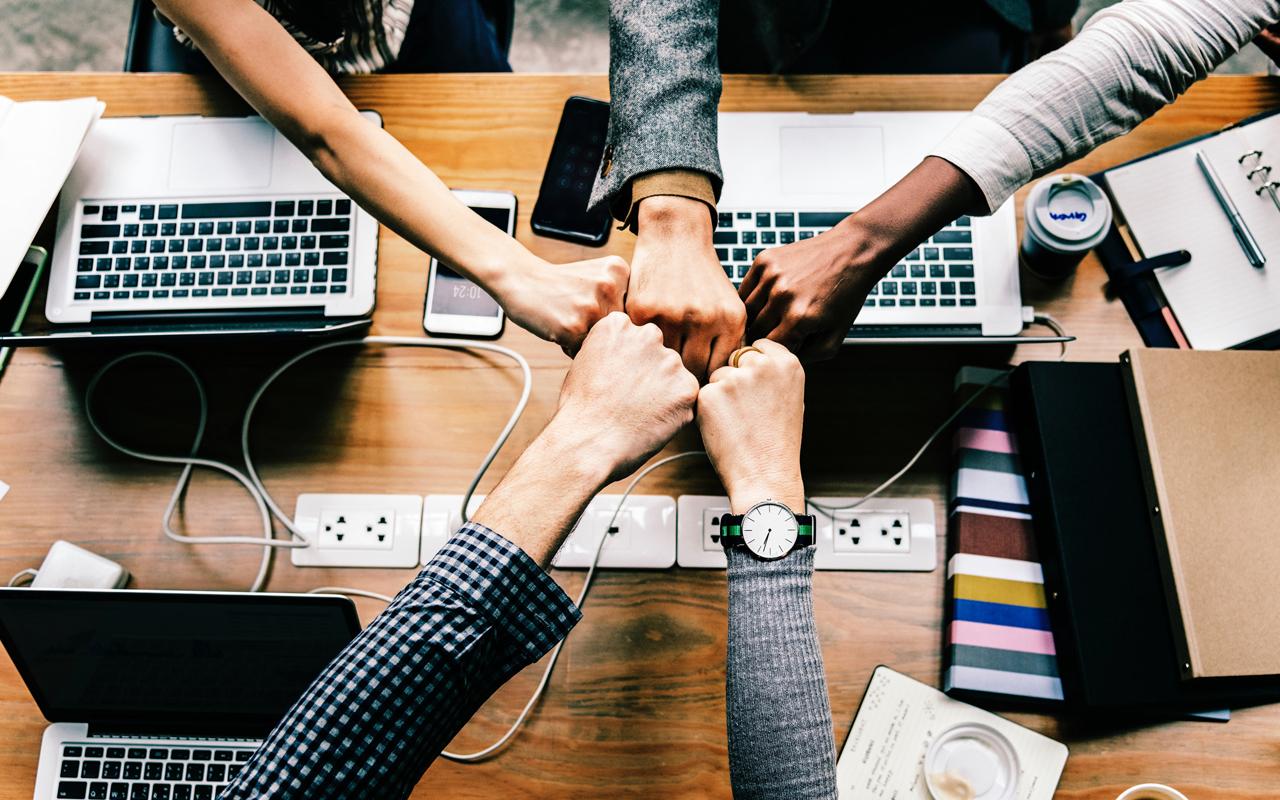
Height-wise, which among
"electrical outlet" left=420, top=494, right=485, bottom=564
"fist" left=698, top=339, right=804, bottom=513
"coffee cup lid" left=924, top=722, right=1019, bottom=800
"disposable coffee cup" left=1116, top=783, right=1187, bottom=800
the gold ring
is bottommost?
"disposable coffee cup" left=1116, top=783, right=1187, bottom=800

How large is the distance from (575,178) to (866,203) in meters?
0.35

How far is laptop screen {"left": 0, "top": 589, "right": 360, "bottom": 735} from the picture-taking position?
2.67 ft

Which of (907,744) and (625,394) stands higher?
(625,394)

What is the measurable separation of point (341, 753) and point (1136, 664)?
767 mm

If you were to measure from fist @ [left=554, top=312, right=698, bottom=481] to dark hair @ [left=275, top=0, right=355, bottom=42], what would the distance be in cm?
56

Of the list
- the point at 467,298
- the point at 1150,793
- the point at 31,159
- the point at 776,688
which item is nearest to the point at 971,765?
the point at 1150,793

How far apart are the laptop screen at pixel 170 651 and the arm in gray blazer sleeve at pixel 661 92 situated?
53cm

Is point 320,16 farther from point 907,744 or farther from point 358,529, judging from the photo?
point 907,744

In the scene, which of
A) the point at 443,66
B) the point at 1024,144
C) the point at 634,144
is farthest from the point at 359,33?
the point at 1024,144

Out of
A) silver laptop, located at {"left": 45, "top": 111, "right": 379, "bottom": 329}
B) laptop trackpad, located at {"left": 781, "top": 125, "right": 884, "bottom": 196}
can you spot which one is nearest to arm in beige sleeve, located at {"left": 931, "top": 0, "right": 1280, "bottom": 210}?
laptop trackpad, located at {"left": 781, "top": 125, "right": 884, "bottom": 196}

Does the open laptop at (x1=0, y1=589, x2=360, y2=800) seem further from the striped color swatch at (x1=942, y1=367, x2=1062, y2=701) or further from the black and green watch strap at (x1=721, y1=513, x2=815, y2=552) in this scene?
the striped color swatch at (x1=942, y1=367, x2=1062, y2=701)

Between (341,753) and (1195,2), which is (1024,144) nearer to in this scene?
(1195,2)

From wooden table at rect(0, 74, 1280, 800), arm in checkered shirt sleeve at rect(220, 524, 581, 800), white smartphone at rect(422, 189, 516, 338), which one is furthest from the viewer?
white smartphone at rect(422, 189, 516, 338)

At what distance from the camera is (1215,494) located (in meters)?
0.88
